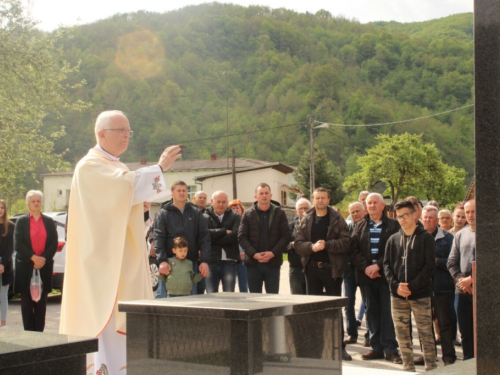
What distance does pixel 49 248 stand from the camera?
9.78 meters

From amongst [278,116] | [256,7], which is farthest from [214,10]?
[278,116]

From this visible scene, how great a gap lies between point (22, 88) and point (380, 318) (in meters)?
17.2

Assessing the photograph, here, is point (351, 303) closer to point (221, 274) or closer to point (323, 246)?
point (323, 246)

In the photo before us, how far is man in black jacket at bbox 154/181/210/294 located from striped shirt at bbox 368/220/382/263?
2042 mm

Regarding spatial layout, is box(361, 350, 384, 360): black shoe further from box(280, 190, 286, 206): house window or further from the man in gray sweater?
box(280, 190, 286, 206): house window

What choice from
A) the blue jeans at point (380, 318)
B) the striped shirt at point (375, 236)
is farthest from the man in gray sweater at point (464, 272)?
the striped shirt at point (375, 236)

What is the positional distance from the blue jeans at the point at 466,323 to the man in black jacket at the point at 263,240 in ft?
8.11

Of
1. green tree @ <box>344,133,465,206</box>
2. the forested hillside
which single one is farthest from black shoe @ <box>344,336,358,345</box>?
the forested hillside

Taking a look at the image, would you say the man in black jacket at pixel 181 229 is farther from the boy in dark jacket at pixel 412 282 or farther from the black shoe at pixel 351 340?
the boy in dark jacket at pixel 412 282

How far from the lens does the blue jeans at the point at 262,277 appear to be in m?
9.39

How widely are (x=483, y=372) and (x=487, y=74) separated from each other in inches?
59.6

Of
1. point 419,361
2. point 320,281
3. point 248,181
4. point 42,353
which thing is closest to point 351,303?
point 320,281

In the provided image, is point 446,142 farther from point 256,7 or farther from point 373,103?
point 256,7

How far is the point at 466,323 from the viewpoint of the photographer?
779 centimetres
